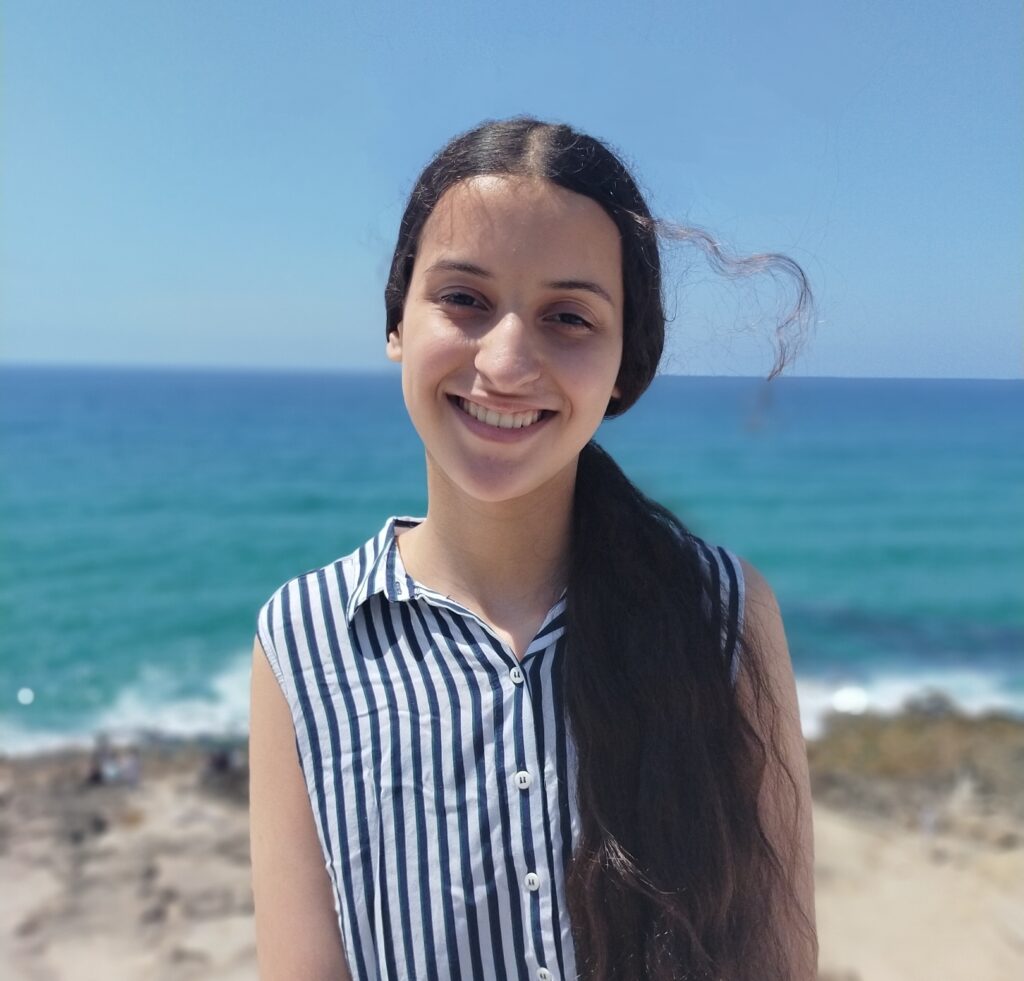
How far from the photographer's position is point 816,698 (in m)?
10.8

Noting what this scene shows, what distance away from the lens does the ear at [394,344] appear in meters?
1.73

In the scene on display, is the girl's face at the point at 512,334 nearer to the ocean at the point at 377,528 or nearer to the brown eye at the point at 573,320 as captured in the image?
the brown eye at the point at 573,320

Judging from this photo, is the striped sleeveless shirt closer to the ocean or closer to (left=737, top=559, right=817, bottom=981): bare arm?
(left=737, top=559, right=817, bottom=981): bare arm

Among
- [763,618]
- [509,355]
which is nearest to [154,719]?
[763,618]

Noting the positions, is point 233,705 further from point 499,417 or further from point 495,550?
point 499,417

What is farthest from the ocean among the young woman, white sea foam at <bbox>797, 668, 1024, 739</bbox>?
the young woman

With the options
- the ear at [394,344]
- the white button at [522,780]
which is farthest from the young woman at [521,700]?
the ear at [394,344]

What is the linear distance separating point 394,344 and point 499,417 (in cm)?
37

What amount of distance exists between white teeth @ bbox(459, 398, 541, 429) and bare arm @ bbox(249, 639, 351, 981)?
0.47 meters

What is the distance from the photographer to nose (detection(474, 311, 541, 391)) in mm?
1426

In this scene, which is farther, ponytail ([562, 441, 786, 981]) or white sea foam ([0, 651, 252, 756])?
white sea foam ([0, 651, 252, 756])

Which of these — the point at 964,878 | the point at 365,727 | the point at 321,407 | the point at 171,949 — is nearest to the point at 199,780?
the point at 171,949

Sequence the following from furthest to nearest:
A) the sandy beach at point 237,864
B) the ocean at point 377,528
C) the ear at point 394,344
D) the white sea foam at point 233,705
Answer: the ocean at point 377,528 → the white sea foam at point 233,705 → the sandy beach at point 237,864 → the ear at point 394,344

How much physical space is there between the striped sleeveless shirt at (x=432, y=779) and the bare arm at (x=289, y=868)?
2cm
